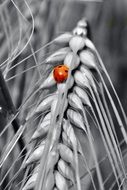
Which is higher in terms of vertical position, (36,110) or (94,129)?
(36,110)

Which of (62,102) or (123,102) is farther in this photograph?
(123,102)

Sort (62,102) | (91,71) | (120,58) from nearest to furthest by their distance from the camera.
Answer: (62,102) → (91,71) → (120,58)

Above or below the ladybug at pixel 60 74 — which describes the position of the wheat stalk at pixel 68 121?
below

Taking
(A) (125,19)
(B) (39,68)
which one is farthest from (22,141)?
(A) (125,19)

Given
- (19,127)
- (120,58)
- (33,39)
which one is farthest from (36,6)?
(19,127)

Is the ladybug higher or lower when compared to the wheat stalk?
higher

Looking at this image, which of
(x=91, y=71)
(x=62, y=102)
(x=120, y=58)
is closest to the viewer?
(x=62, y=102)

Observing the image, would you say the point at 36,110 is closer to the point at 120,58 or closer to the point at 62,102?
the point at 62,102
